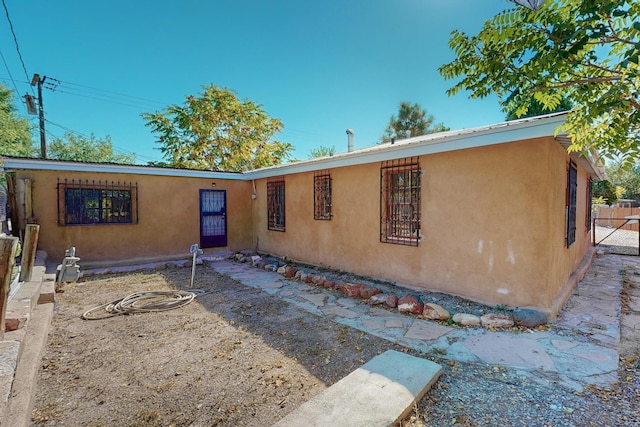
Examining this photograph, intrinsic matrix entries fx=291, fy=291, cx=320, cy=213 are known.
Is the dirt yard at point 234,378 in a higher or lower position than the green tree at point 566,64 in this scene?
lower

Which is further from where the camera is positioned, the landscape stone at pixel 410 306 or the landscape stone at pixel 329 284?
the landscape stone at pixel 329 284

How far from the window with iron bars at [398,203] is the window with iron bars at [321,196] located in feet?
5.48

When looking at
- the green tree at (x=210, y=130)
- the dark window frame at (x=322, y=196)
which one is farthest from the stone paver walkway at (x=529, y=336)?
the green tree at (x=210, y=130)

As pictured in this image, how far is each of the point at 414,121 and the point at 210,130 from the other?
50.1 ft

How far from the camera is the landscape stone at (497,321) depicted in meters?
3.77

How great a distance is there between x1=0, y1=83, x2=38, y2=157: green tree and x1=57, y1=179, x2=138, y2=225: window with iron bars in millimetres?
14211

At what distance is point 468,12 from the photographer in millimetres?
5055

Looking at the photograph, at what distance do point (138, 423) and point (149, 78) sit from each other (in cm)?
1693

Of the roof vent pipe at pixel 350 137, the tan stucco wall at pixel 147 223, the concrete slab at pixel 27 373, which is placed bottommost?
the concrete slab at pixel 27 373

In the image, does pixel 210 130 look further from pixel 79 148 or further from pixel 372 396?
pixel 372 396

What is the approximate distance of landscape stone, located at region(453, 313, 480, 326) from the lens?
385cm

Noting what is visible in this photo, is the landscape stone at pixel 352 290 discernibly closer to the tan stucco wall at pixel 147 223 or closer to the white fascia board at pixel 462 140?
the white fascia board at pixel 462 140

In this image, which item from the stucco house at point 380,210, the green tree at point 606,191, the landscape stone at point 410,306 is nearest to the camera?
the stucco house at point 380,210

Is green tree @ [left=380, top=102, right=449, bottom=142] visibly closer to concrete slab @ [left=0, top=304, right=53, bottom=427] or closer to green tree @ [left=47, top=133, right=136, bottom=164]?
concrete slab @ [left=0, top=304, right=53, bottom=427]
